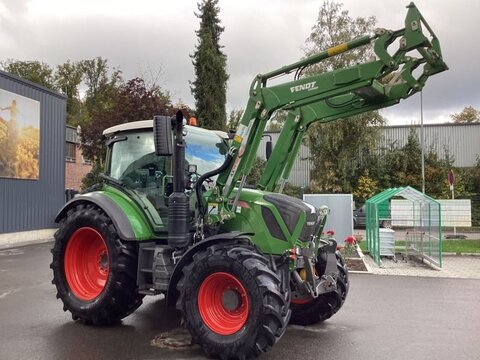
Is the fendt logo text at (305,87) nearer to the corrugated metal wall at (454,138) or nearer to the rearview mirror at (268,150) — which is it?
the rearview mirror at (268,150)

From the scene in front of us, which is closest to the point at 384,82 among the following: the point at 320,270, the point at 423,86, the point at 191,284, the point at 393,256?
the point at 423,86

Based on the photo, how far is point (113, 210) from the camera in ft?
19.7

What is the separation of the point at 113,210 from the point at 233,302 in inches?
80.7

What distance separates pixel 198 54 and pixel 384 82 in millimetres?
19698

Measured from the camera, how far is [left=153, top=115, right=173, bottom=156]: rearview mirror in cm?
514

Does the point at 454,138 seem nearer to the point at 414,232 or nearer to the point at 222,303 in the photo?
the point at 414,232

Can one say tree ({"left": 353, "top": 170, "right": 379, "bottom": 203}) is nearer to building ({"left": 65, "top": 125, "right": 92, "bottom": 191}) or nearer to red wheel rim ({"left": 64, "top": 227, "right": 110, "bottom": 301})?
building ({"left": 65, "top": 125, "right": 92, "bottom": 191})

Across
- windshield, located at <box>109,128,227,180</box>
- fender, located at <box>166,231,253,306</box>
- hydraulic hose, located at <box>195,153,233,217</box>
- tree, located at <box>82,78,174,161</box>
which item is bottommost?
fender, located at <box>166,231,253,306</box>

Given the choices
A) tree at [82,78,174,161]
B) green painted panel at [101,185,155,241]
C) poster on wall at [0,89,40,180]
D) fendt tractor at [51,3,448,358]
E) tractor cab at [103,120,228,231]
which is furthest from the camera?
tree at [82,78,174,161]

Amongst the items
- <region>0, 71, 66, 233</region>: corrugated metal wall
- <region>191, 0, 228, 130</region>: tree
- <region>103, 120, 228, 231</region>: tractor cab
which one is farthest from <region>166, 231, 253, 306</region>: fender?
<region>191, 0, 228, 130</region>: tree

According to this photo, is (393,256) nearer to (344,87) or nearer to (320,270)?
(320,270)

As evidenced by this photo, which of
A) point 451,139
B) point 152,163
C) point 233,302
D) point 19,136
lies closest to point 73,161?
point 19,136

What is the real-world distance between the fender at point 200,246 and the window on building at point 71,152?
26457 mm

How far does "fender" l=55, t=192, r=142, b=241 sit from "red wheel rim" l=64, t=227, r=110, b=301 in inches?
16.1
